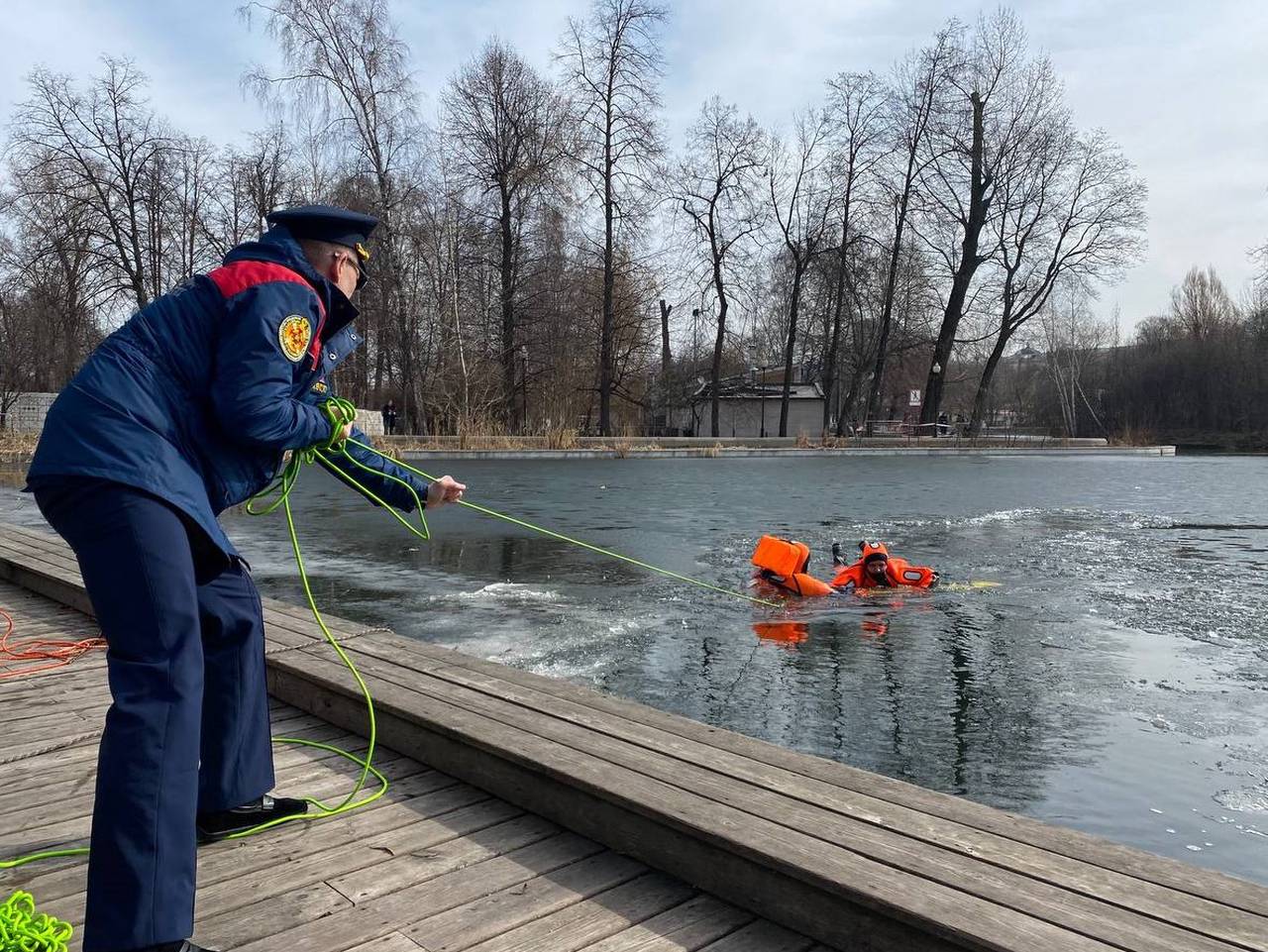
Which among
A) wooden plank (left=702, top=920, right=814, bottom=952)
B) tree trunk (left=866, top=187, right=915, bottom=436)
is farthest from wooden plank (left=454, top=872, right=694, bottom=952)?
tree trunk (left=866, top=187, right=915, bottom=436)

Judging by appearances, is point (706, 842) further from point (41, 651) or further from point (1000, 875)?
point (41, 651)

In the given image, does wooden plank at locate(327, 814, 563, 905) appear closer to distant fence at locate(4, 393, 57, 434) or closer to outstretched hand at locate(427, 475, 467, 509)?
outstretched hand at locate(427, 475, 467, 509)

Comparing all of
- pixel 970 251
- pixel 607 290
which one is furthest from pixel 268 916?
pixel 970 251

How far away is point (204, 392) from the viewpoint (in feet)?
7.55

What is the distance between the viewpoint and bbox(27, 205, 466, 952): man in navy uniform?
1986 millimetres

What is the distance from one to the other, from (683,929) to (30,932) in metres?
1.31

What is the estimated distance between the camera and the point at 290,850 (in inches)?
100

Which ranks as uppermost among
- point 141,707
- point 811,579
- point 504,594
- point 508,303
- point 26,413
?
point 508,303

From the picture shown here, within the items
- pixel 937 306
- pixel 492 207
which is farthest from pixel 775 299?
pixel 492 207

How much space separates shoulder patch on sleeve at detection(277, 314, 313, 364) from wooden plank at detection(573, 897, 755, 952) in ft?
4.89

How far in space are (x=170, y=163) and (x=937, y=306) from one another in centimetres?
3205

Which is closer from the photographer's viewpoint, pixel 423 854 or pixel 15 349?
pixel 423 854

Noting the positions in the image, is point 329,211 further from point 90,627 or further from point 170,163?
point 170,163

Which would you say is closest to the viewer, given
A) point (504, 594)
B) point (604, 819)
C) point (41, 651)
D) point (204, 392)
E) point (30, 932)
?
point (30, 932)
